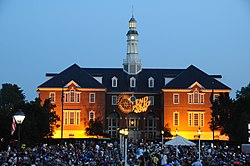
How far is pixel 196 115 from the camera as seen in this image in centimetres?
8169

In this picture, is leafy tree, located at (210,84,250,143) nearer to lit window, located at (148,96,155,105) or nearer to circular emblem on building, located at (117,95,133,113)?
lit window, located at (148,96,155,105)

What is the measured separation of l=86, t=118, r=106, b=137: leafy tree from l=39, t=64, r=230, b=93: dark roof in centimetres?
566

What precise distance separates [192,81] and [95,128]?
1574cm

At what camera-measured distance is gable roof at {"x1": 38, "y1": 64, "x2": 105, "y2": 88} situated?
8312 cm

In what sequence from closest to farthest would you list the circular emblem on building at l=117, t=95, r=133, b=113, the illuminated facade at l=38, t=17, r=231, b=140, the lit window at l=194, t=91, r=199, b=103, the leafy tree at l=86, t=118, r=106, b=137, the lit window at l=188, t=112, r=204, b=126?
1. the leafy tree at l=86, t=118, r=106, b=137
2. the lit window at l=188, t=112, r=204, b=126
3. the illuminated facade at l=38, t=17, r=231, b=140
4. the lit window at l=194, t=91, r=199, b=103
5. the circular emblem on building at l=117, t=95, r=133, b=113

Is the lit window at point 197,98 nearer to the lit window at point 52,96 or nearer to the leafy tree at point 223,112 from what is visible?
the leafy tree at point 223,112

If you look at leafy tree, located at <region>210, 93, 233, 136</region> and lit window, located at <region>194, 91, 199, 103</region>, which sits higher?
lit window, located at <region>194, 91, 199, 103</region>

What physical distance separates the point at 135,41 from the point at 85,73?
14423 mm

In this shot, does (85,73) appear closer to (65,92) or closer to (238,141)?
(65,92)

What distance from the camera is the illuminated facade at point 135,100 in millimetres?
81688

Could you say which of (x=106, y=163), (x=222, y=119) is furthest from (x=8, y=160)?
(x=222, y=119)

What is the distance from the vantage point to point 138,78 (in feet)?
297

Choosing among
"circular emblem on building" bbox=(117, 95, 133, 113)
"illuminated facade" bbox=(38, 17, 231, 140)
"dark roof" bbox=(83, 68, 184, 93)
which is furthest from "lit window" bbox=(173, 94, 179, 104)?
"circular emblem on building" bbox=(117, 95, 133, 113)

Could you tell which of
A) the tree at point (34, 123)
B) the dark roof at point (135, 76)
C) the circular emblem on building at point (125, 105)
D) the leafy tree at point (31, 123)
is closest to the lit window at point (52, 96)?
the dark roof at point (135, 76)
